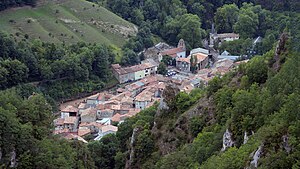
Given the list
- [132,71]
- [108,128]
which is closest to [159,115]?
[108,128]

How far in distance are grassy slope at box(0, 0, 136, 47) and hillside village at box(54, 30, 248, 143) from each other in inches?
306

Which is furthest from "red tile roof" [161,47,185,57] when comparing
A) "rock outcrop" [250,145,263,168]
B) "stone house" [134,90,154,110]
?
"rock outcrop" [250,145,263,168]

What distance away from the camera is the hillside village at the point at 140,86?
61.4 metres

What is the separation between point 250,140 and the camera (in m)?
26.6

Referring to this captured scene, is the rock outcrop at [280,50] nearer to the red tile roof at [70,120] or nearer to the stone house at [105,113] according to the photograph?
the stone house at [105,113]

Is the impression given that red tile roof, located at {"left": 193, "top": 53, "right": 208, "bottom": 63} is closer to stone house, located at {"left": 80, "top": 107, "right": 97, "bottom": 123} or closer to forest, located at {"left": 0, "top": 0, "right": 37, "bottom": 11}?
stone house, located at {"left": 80, "top": 107, "right": 97, "bottom": 123}

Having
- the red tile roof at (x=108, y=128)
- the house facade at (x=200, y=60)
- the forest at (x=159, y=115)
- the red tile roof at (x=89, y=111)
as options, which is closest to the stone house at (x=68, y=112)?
the red tile roof at (x=89, y=111)

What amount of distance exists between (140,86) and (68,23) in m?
22.7

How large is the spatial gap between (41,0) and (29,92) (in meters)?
30.3

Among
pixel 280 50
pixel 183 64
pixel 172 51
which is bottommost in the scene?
pixel 183 64

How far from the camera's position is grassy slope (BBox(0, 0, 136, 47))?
8300cm

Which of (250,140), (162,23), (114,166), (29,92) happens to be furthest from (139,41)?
(250,140)

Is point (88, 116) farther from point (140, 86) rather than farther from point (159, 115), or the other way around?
point (159, 115)

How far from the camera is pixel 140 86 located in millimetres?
73438
